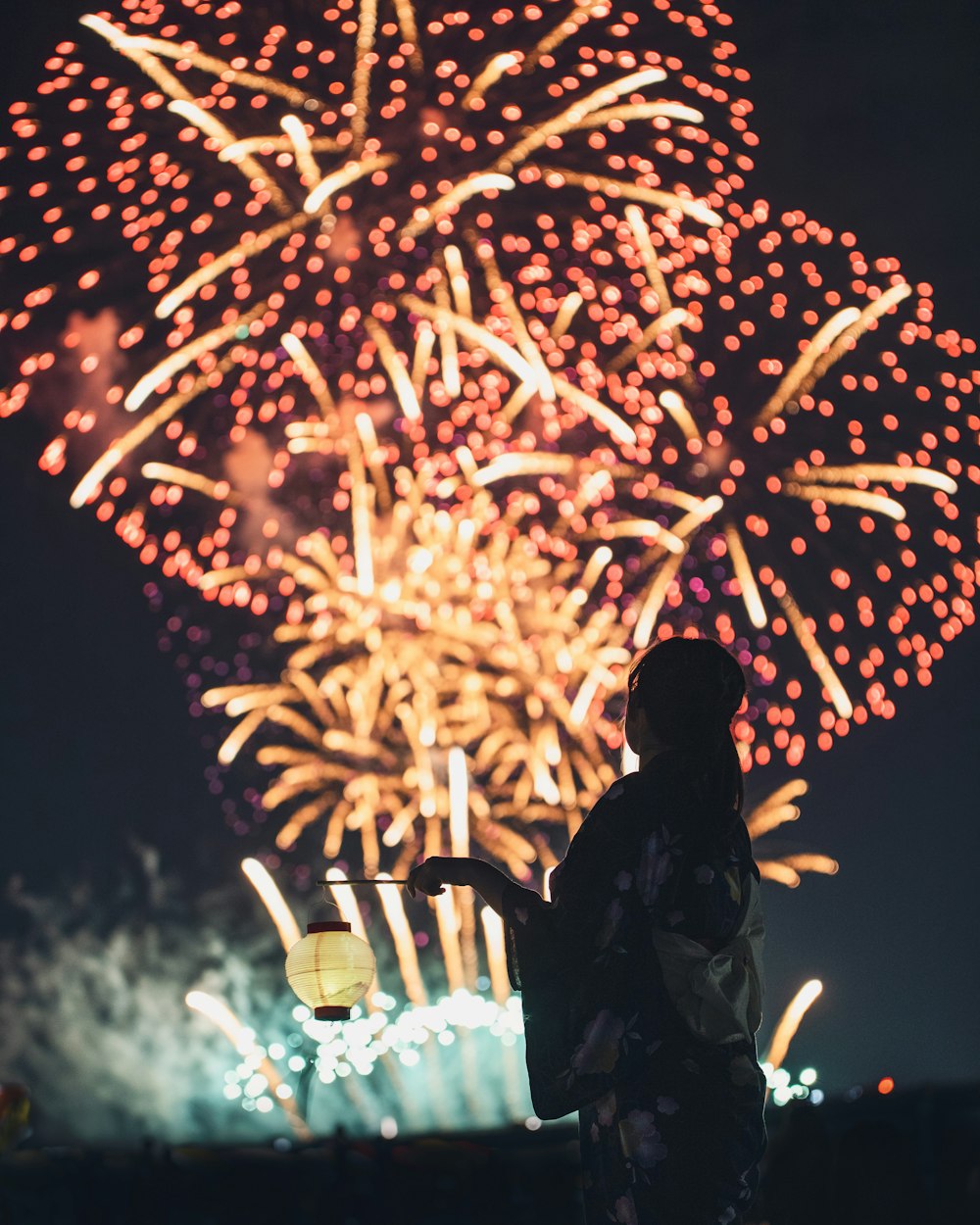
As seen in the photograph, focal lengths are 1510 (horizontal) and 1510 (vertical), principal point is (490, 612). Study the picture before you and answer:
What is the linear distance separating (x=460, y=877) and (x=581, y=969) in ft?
0.69

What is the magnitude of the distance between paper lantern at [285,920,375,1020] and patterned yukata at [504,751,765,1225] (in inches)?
73.5

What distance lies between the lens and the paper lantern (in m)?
4.02

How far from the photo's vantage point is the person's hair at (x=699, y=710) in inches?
85.1

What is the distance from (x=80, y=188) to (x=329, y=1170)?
697cm

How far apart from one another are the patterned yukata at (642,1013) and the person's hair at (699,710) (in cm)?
3

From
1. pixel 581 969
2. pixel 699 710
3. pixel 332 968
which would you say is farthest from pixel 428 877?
pixel 332 968

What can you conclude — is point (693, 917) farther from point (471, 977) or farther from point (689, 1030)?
point (471, 977)

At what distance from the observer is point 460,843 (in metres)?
11.1

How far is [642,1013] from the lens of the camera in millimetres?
2047

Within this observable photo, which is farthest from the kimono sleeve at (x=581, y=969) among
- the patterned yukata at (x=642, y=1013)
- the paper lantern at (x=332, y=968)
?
the paper lantern at (x=332, y=968)

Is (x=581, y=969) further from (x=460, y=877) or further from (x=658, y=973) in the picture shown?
(x=460, y=877)

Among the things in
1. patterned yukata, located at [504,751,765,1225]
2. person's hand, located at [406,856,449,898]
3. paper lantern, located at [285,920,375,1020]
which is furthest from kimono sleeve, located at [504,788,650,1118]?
paper lantern, located at [285,920,375,1020]

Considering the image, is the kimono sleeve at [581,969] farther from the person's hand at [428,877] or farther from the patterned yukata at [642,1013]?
the person's hand at [428,877]

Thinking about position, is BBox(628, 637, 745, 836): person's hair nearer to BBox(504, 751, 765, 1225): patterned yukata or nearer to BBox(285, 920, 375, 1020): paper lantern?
BBox(504, 751, 765, 1225): patterned yukata
